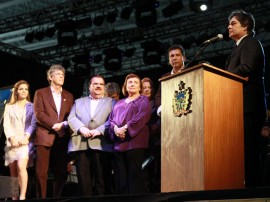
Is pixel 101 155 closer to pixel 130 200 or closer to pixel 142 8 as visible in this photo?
pixel 130 200

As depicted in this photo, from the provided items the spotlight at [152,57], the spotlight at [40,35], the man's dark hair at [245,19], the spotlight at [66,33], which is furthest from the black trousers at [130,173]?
the spotlight at [40,35]

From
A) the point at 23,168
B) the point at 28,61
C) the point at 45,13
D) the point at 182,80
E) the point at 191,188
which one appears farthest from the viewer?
the point at 28,61

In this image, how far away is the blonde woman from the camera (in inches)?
210

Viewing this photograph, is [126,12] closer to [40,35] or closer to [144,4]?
[144,4]

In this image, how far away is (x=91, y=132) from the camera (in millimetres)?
4926

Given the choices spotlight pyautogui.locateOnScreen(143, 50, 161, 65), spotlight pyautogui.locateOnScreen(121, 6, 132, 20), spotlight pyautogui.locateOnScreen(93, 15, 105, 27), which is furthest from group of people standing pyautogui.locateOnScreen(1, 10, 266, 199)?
spotlight pyautogui.locateOnScreen(143, 50, 161, 65)

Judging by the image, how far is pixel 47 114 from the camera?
5.37 m

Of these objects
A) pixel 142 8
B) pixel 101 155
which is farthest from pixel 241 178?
pixel 142 8

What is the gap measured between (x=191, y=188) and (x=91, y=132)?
1822 millimetres

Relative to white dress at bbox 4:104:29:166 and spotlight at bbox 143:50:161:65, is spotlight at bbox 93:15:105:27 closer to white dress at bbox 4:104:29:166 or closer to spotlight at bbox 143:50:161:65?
spotlight at bbox 143:50:161:65

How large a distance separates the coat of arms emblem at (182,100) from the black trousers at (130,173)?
4.18 feet

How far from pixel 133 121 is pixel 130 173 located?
512 millimetres

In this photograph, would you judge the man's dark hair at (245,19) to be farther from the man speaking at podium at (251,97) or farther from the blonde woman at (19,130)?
the blonde woman at (19,130)

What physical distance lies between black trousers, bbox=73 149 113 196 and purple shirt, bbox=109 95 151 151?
0.69 ft
